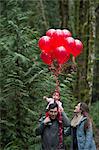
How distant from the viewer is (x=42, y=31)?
16.2 meters

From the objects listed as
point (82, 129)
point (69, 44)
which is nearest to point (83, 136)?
point (82, 129)

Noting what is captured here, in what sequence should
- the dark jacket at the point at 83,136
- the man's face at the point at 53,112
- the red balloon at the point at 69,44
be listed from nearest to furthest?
the man's face at the point at 53,112 → the dark jacket at the point at 83,136 → the red balloon at the point at 69,44

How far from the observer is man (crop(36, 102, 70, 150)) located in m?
5.97

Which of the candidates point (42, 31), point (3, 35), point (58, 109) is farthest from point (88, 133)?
point (42, 31)

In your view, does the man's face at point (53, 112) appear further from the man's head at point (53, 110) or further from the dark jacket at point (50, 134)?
the dark jacket at point (50, 134)

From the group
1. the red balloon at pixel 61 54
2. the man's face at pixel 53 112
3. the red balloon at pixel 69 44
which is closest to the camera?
the man's face at pixel 53 112

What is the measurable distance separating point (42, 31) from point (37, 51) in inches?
271

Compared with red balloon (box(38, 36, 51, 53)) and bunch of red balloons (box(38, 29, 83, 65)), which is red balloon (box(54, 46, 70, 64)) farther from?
red balloon (box(38, 36, 51, 53))

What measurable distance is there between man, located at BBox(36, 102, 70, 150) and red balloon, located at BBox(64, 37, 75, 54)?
103cm

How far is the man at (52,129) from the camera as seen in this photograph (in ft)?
19.6

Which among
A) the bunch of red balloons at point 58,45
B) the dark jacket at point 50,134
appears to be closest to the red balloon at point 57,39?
the bunch of red balloons at point 58,45

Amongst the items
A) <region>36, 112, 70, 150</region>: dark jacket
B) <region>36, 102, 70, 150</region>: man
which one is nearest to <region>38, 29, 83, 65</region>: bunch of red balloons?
<region>36, 102, 70, 150</region>: man

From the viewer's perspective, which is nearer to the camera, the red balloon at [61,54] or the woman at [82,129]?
the woman at [82,129]

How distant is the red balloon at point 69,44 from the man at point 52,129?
1.03m
